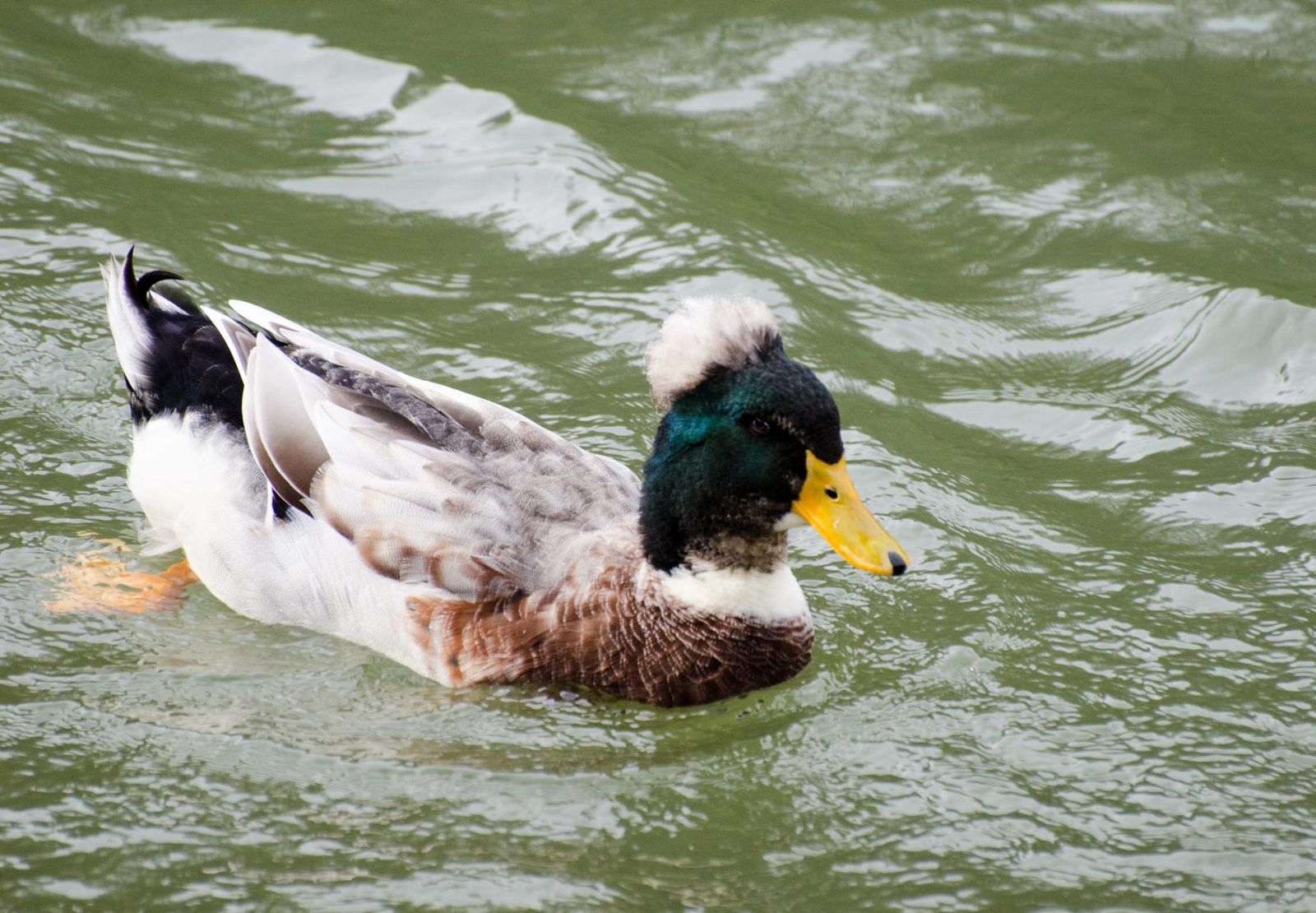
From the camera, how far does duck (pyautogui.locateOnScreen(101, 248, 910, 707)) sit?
4863mm

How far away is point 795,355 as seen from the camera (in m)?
7.35

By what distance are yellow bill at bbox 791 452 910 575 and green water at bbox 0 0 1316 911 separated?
723 millimetres

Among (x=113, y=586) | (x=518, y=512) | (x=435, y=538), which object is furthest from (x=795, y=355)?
(x=113, y=586)

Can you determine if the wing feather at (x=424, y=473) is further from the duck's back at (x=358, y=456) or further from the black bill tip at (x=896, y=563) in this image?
the black bill tip at (x=896, y=563)

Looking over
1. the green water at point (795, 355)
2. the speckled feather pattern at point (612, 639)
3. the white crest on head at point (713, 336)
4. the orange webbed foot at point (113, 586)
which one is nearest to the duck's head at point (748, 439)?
the white crest on head at point (713, 336)

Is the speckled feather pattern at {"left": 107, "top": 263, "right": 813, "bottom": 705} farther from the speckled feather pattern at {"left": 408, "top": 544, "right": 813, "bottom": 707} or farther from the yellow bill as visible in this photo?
the yellow bill

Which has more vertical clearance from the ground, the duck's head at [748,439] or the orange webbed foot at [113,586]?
the duck's head at [748,439]

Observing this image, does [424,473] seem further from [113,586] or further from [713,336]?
[113,586]

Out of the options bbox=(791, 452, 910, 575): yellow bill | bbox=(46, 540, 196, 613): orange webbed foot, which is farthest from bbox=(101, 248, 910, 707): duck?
bbox=(46, 540, 196, 613): orange webbed foot

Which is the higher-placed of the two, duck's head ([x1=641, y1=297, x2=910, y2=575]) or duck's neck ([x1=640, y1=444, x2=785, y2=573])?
duck's head ([x1=641, y1=297, x2=910, y2=575])

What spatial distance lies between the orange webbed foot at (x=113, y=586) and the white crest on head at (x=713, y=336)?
2264 millimetres

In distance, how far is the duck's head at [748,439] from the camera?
478cm

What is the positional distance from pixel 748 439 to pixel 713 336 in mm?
346

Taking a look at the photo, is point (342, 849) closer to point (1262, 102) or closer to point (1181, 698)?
point (1181, 698)
